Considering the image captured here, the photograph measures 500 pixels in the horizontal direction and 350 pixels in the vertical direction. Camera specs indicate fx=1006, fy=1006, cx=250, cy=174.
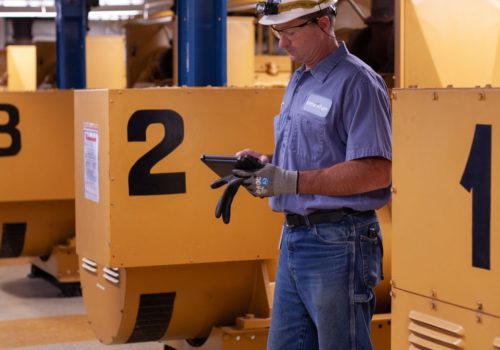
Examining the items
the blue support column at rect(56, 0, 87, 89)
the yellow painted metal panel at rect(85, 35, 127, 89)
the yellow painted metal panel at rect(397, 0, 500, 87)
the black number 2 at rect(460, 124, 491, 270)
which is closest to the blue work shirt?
the black number 2 at rect(460, 124, 491, 270)

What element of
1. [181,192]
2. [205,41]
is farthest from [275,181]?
[205,41]

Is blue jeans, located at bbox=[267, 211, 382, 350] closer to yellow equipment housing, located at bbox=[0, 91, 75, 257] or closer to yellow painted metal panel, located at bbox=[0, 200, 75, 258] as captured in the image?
yellow equipment housing, located at bbox=[0, 91, 75, 257]

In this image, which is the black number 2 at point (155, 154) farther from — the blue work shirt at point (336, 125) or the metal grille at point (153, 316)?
the blue work shirt at point (336, 125)

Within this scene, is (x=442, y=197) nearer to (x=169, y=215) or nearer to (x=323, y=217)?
(x=323, y=217)

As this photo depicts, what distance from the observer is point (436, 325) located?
2.48 m

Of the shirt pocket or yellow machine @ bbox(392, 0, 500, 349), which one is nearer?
yellow machine @ bbox(392, 0, 500, 349)

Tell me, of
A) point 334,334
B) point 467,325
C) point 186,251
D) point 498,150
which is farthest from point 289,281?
point 186,251

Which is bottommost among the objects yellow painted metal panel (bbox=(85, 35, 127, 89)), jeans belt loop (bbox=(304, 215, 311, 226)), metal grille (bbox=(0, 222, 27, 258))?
metal grille (bbox=(0, 222, 27, 258))

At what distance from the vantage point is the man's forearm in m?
2.81

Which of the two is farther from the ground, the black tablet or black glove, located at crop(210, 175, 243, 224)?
the black tablet

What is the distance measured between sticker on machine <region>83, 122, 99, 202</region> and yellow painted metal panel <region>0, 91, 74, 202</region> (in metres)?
1.87

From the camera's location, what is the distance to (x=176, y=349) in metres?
5.11

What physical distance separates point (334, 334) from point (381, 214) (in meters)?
1.68

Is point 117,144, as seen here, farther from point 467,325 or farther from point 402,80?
point 467,325
